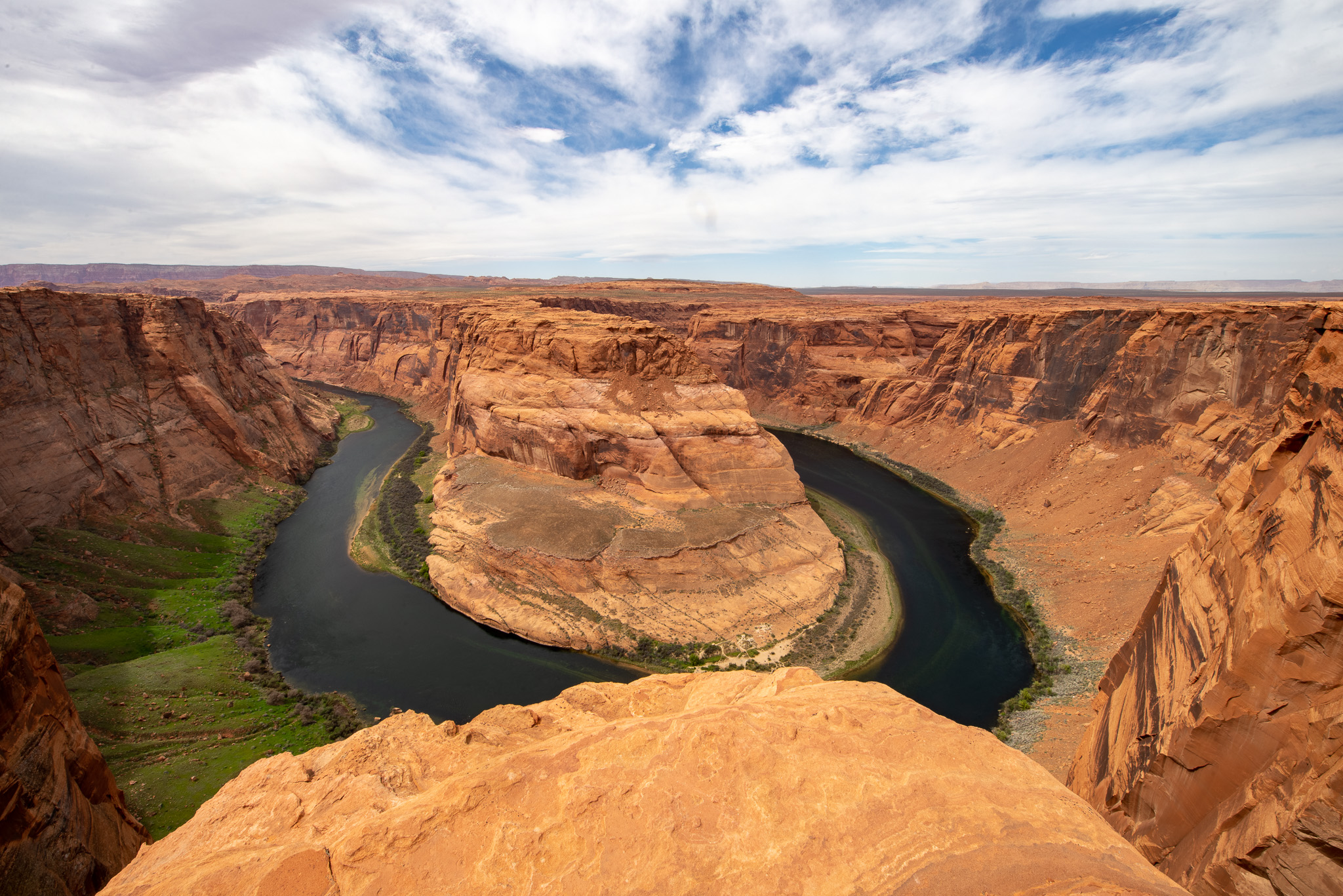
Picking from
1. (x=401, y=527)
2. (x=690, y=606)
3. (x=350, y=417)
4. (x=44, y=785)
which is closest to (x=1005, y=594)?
(x=690, y=606)

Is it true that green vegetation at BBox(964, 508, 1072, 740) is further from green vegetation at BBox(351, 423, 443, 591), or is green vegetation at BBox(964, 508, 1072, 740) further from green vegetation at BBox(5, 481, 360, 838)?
green vegetation at BBox(351, 423, 443, 591)

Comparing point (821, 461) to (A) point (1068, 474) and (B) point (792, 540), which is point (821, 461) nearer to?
(A) point (1068, 474)

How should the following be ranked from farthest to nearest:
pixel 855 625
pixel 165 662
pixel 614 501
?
pixel 614 501
pixel 855 625
pixel 165 662

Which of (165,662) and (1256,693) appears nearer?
(1256,693)

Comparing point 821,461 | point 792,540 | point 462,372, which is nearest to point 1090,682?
point 792,540

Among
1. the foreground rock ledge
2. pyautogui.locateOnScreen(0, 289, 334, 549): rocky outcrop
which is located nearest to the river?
pyautogui.locateOnScreen(0, 289, 334, 549): rocky outcrop

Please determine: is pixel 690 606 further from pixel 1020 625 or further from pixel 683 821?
pixel 683 821
